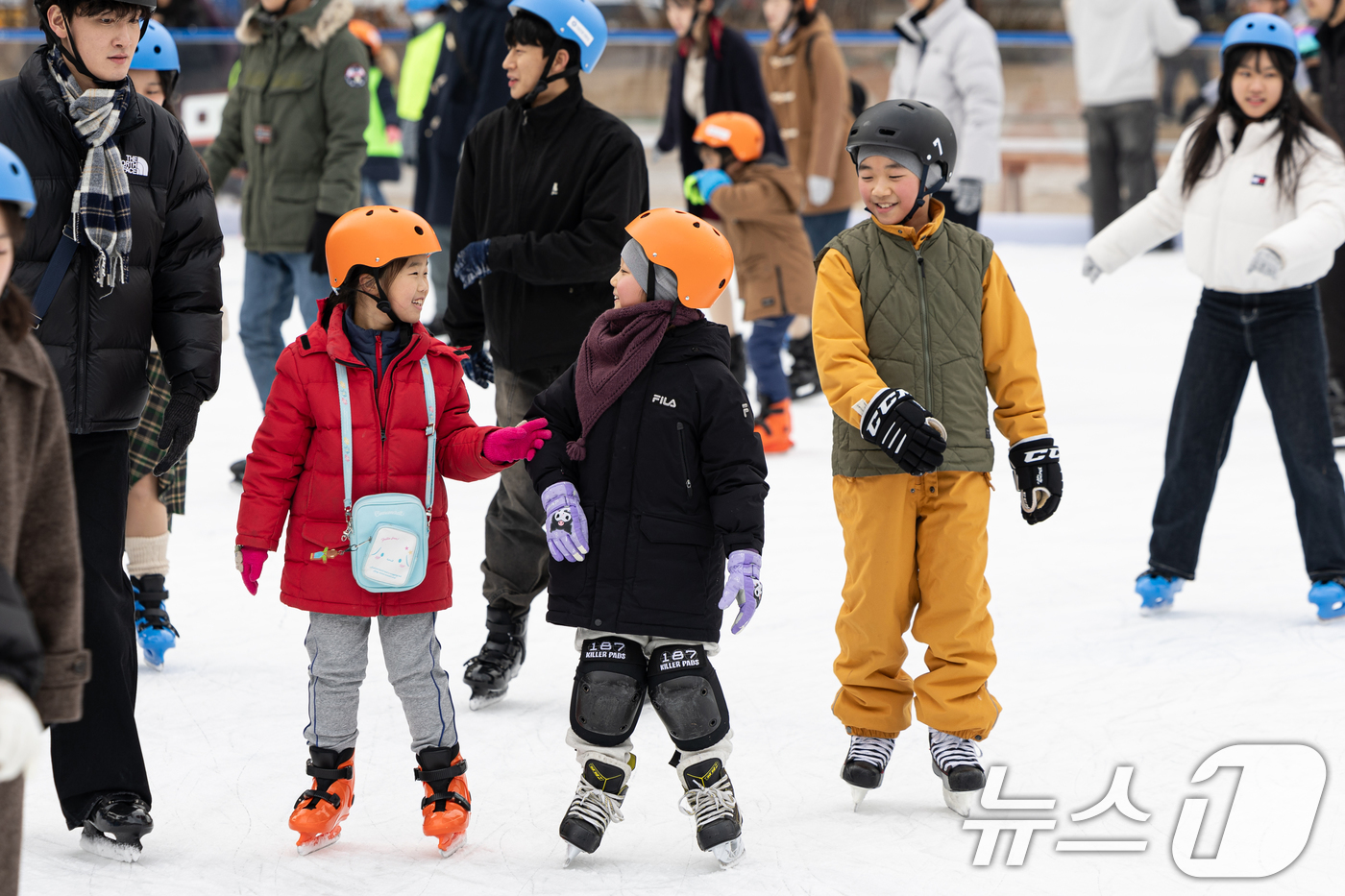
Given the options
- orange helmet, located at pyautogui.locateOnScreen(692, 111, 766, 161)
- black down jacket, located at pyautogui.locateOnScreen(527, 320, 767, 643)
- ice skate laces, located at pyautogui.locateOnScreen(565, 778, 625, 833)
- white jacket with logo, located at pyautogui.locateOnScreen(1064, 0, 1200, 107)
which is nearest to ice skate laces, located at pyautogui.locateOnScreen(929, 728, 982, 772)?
black down jacket, located at pyautogui.locateOnScreen(527, 320, 767, 643)

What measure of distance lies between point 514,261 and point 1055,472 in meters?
1.44

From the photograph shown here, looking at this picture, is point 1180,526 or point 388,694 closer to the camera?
point 388,694

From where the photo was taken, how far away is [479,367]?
4.15 meters

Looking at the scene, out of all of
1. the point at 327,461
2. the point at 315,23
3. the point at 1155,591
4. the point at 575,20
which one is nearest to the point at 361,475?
the point at 327,461

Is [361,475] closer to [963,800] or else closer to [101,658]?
[101,658]

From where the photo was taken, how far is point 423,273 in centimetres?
315

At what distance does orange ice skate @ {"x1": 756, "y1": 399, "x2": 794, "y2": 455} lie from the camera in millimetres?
6691

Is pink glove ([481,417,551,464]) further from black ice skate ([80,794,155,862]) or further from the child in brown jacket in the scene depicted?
the child in brown jacket

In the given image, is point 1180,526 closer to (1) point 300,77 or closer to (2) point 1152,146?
(1) point 300,77

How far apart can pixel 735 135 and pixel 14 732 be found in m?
5.11

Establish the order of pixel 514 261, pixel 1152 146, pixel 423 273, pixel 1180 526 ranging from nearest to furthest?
pixel 423 273
pixel 514 261
pixel 1180 526
pixel 1152 146

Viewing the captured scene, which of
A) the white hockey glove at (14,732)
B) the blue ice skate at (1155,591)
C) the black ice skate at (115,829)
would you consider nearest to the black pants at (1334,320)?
the blue ice skate at (1155,591)

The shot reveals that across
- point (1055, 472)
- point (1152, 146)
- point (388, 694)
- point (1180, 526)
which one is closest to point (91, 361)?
point (388, 694)

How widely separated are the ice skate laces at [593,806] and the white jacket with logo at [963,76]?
17.4 feet
